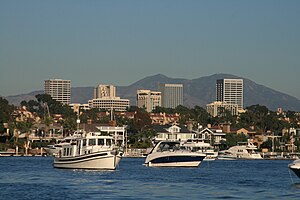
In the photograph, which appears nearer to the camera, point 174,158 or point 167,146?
point 174,158

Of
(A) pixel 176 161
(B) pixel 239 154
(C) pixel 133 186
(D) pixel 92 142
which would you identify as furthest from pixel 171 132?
(C) pixel 133 186

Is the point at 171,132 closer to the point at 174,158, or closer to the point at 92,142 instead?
the point at 174,158

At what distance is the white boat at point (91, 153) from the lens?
84.2m

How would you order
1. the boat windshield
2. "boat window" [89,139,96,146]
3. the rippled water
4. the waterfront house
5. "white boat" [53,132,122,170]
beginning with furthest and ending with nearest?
1. the waterfront house
2. the boat windshield
3. "boat window" [89,139,96,146]
4. "white boat" [53,132,122,170]
5. the rippled water

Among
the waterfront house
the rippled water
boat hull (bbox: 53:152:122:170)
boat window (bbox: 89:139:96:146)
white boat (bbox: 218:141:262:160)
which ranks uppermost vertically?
the waterfront house

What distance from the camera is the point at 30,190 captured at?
6031 centimetres

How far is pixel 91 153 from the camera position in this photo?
3337 inches

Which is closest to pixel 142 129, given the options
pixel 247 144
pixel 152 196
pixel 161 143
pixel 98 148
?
pixel 247 144

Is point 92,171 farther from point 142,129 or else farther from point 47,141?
point 142,129

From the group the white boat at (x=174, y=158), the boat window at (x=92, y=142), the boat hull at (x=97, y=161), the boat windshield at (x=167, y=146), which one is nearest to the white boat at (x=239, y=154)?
the boat windshield at (x=167, y=146)

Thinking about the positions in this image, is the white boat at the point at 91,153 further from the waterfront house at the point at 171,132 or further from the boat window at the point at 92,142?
the waterfront house at the point at 171,132

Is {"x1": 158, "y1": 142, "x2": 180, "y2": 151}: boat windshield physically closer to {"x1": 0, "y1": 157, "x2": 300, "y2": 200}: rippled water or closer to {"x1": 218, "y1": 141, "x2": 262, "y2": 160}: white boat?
{"x1": 0, "y1": 157, "x2": 300, "y2": 200}: rippled water

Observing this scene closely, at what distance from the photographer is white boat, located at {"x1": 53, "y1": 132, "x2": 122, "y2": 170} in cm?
8425

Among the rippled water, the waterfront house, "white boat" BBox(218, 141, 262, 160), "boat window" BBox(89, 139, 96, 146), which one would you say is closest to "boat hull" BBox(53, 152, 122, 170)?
"boat window" BBox(89, 139, 96, 146)
